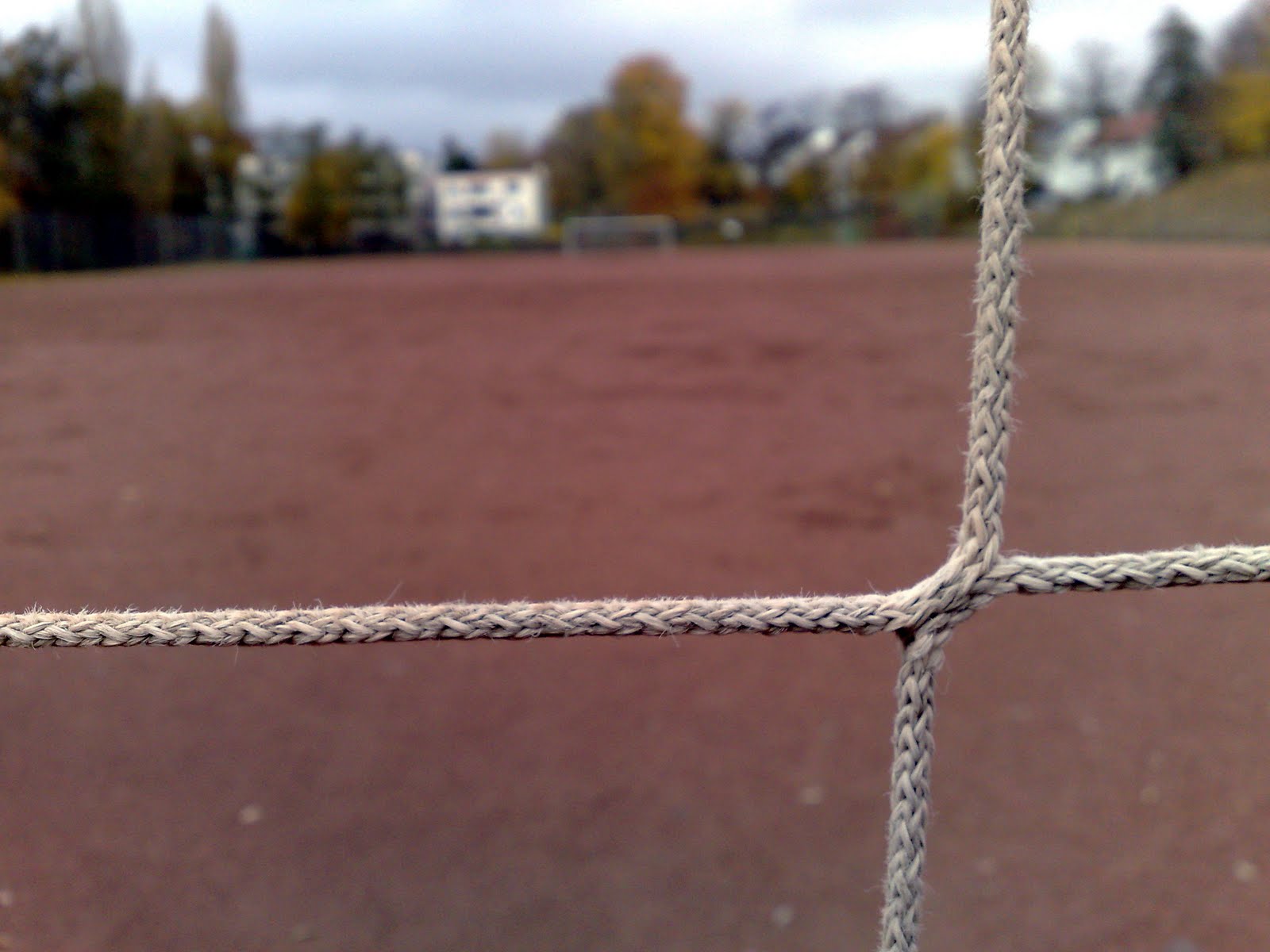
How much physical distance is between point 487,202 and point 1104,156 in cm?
663

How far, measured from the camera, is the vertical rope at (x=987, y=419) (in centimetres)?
58

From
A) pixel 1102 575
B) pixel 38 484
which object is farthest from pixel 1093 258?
pixel 1102 575

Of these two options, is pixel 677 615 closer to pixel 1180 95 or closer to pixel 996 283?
pixel 996 283

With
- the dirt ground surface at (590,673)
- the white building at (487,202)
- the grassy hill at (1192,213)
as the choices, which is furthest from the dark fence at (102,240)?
the white building at (487,202)

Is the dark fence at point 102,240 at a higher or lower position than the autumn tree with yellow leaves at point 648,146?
lower

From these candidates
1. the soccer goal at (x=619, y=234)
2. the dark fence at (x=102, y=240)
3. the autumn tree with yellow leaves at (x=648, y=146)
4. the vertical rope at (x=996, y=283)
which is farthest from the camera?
the soccer goal at (x=619, y=234)

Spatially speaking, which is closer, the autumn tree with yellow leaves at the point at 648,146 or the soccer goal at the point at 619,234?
the autumn tree with yellow leaves at the point at 648,146

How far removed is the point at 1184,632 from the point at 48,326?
3420mm

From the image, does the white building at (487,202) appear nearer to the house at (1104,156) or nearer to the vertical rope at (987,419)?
the house at (1104,156)

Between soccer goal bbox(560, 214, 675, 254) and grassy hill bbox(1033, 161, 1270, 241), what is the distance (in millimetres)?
7759

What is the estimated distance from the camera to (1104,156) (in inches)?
259

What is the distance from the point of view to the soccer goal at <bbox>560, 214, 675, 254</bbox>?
57.8 ft

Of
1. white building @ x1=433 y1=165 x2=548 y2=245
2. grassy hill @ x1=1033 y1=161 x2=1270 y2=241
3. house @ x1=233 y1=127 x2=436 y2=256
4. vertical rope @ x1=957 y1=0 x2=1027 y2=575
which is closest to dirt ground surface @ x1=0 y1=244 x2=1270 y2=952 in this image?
vertical rope @ x1=957 y1=0 x2=1027 y2=575

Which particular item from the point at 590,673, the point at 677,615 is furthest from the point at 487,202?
the point at 677,615
